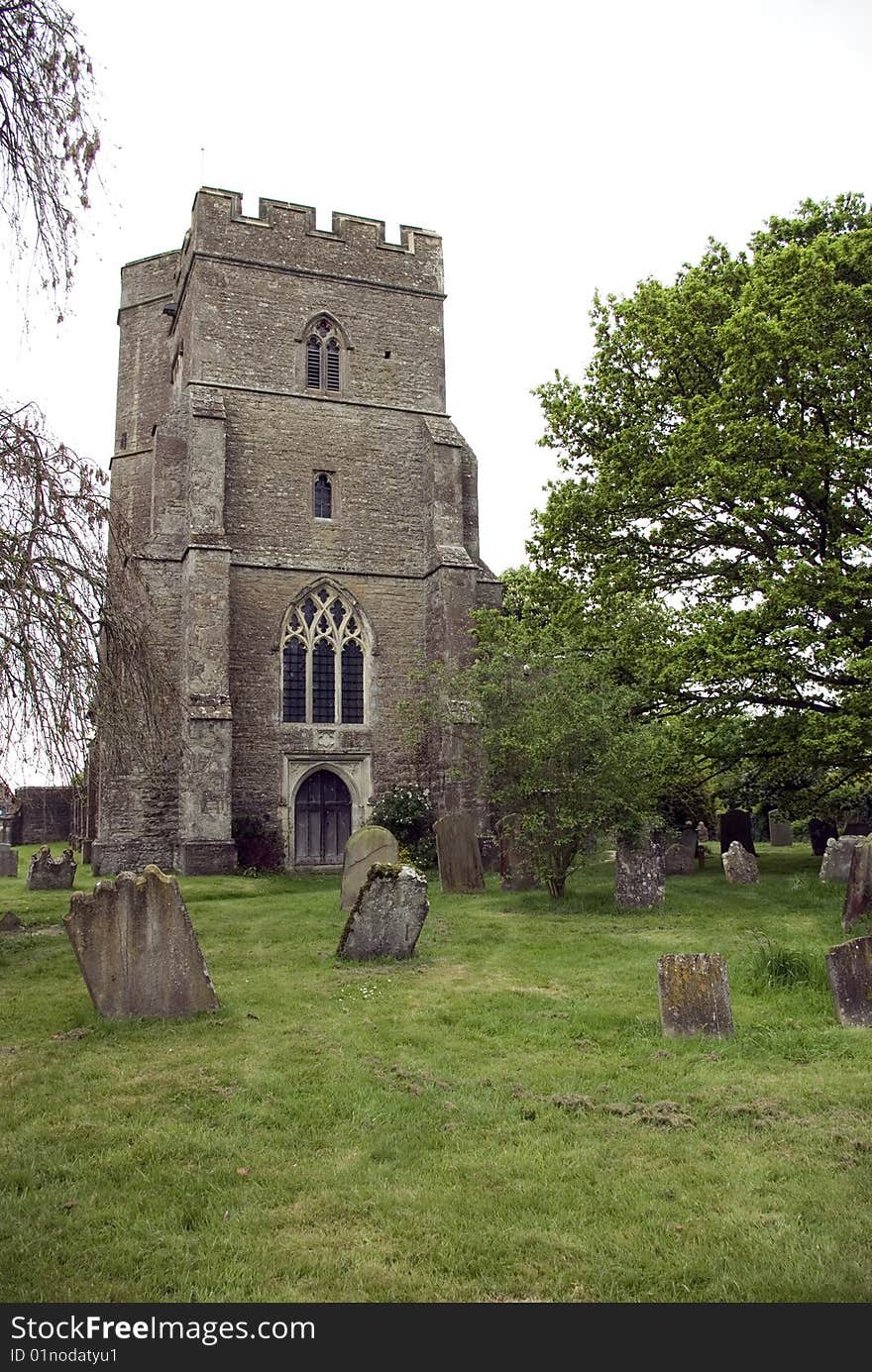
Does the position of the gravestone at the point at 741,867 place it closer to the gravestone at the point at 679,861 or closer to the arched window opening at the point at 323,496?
the gravestone at the point at 679,861

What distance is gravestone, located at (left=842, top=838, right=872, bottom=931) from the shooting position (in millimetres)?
9438

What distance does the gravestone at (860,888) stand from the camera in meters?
9.44

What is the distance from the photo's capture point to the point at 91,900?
21.5 feet

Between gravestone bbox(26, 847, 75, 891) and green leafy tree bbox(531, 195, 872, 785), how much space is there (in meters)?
10.6

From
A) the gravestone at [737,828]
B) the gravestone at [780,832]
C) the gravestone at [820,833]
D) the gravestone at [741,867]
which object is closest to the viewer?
the gravestone at [741,867]

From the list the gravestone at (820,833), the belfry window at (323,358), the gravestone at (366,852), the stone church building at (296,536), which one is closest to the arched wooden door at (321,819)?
the stone church building at (296,536)

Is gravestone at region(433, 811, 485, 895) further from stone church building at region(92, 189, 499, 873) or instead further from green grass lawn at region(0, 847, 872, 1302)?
green grass lawn at region(0, 847, 872, 1302)

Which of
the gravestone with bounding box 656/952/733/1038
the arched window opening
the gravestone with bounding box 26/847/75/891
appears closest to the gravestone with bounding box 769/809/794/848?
the arched window opening

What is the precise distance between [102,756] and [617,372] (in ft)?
38.0

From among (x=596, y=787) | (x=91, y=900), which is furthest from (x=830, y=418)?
(x=91, y=900)

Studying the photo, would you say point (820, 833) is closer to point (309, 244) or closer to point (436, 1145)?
point (436, 1145)

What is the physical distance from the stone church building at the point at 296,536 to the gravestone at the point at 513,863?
5.84 metres

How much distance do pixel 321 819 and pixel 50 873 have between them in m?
6.26

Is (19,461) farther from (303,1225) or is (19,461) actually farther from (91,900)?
(303,1225)
